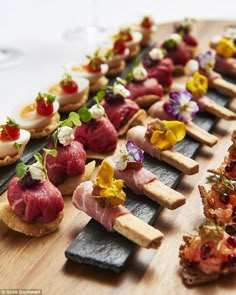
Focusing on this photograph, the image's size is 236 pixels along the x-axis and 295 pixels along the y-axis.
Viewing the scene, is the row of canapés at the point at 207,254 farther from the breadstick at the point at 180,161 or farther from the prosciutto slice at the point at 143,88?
the prosciutto slice at the point at 143,88

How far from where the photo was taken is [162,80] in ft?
17.7

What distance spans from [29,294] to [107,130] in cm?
144

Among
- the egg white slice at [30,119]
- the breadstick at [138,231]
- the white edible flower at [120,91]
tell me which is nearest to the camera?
the breadstick at [138,231]

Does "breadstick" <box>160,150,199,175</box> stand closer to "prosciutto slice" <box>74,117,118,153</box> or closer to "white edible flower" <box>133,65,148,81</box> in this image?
"prosciutto slice" <box>74,117,118,153</box>

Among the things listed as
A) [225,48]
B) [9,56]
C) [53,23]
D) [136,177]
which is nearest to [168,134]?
[136,177]

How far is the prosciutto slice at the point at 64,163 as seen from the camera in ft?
13.3

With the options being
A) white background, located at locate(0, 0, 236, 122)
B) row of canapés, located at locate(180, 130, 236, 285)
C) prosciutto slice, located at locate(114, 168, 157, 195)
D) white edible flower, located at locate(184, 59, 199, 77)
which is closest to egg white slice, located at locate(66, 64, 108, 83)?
white background, located at locate(0, 0, 236, 122)

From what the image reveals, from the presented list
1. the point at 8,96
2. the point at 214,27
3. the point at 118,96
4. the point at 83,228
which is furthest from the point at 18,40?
the point at 83,228

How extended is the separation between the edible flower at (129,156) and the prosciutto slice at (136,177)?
34mm

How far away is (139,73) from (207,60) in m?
0.59

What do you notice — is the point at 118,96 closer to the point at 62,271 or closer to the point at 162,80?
the point at 162,80

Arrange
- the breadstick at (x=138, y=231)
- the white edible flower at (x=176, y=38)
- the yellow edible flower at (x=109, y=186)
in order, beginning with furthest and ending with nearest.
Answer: the white edible flower at (x=176, y=38), the yellow edible flower at (x=109, y=186), the breadstick at (x=138, y=231)

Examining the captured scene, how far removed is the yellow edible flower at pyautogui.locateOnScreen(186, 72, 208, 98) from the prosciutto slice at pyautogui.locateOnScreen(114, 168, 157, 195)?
3.99 feet

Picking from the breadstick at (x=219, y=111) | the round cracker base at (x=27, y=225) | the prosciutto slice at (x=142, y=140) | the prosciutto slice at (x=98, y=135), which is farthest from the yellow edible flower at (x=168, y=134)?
the round cracker base at (x=27, y=225)
